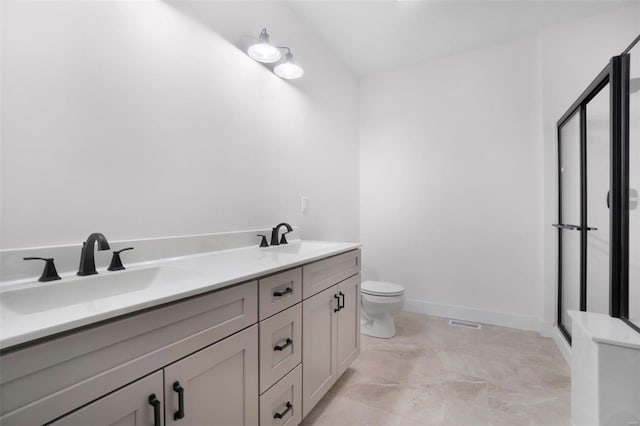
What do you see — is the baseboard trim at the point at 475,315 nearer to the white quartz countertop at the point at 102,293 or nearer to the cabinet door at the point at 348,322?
the cabinet door at the point at 348,322

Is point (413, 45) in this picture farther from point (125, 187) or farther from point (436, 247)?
point (125, 187)

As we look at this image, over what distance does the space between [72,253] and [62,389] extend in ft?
1.99

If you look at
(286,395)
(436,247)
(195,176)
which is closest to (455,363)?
(436,247)

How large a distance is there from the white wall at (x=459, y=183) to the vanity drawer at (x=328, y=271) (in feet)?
4.42

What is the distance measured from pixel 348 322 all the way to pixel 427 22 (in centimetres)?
240

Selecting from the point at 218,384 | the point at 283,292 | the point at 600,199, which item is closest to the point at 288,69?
the point at 283,292

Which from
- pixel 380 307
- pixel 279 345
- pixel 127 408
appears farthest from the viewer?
pixel 380 307

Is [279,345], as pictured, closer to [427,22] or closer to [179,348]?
[179,348]

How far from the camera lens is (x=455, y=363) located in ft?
6.76

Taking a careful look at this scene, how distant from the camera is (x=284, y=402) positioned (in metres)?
1.26

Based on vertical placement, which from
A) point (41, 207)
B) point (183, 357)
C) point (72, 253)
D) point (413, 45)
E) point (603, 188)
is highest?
point (413, 45)

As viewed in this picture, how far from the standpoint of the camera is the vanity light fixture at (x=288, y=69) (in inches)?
77.7

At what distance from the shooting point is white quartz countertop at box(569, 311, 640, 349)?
3.86ft

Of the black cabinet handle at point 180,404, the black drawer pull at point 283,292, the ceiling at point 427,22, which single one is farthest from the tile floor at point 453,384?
the ceiling at point 427,22
